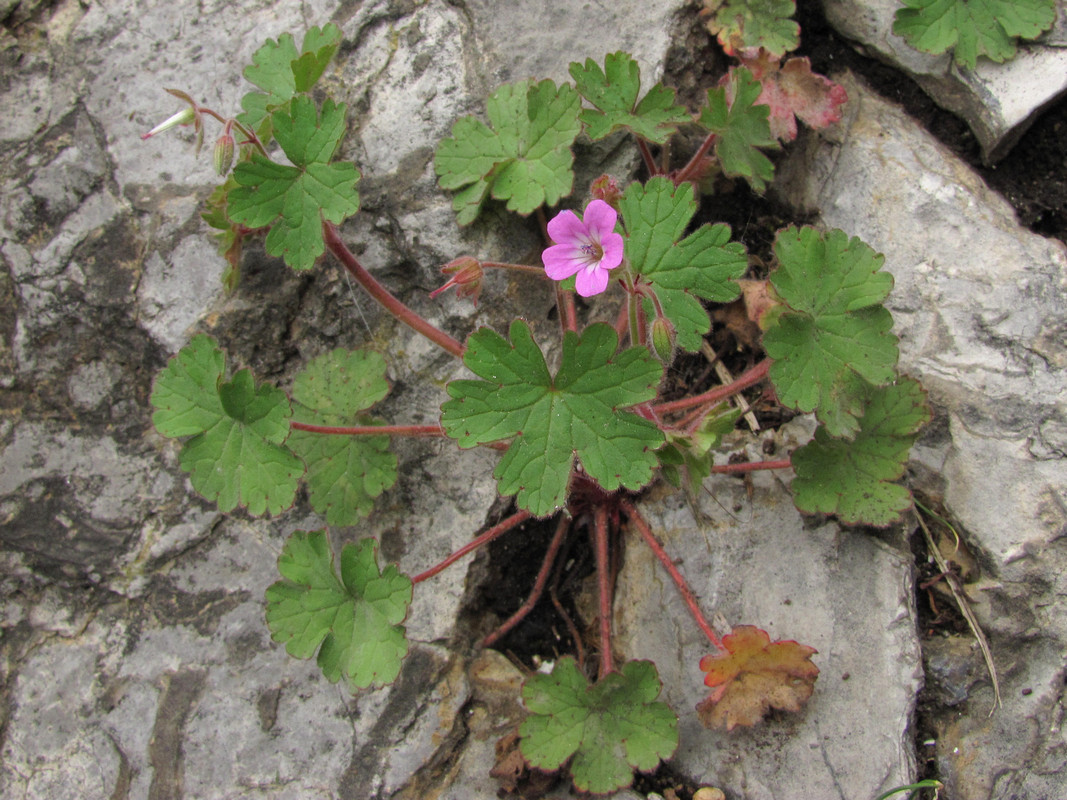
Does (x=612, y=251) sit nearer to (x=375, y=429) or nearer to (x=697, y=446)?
(x=697, y=446)

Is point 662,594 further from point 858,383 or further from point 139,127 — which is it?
point 139,127

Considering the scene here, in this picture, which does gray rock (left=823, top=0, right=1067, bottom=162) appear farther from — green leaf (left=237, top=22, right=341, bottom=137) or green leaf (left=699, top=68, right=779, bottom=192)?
green leaf (left=237, top=22, right=341, bottom=137)

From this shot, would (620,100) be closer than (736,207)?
Yes

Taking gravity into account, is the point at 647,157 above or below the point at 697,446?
above

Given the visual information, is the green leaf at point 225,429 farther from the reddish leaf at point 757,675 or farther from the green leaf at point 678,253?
the reddish leaf at point 757,675

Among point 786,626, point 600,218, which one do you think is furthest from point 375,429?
point 786,626

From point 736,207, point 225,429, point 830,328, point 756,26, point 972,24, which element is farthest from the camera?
point 736,207

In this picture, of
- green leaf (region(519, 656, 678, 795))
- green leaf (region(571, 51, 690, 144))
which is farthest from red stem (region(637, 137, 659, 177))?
green leaf (region(519, 656, 678, 795))

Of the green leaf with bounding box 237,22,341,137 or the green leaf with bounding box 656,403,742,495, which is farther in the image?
the green leaf with bounding box 237,22,341,137

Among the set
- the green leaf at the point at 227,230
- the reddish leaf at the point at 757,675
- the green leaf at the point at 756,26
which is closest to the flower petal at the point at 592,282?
the reddish leaf at the point at 757,675
